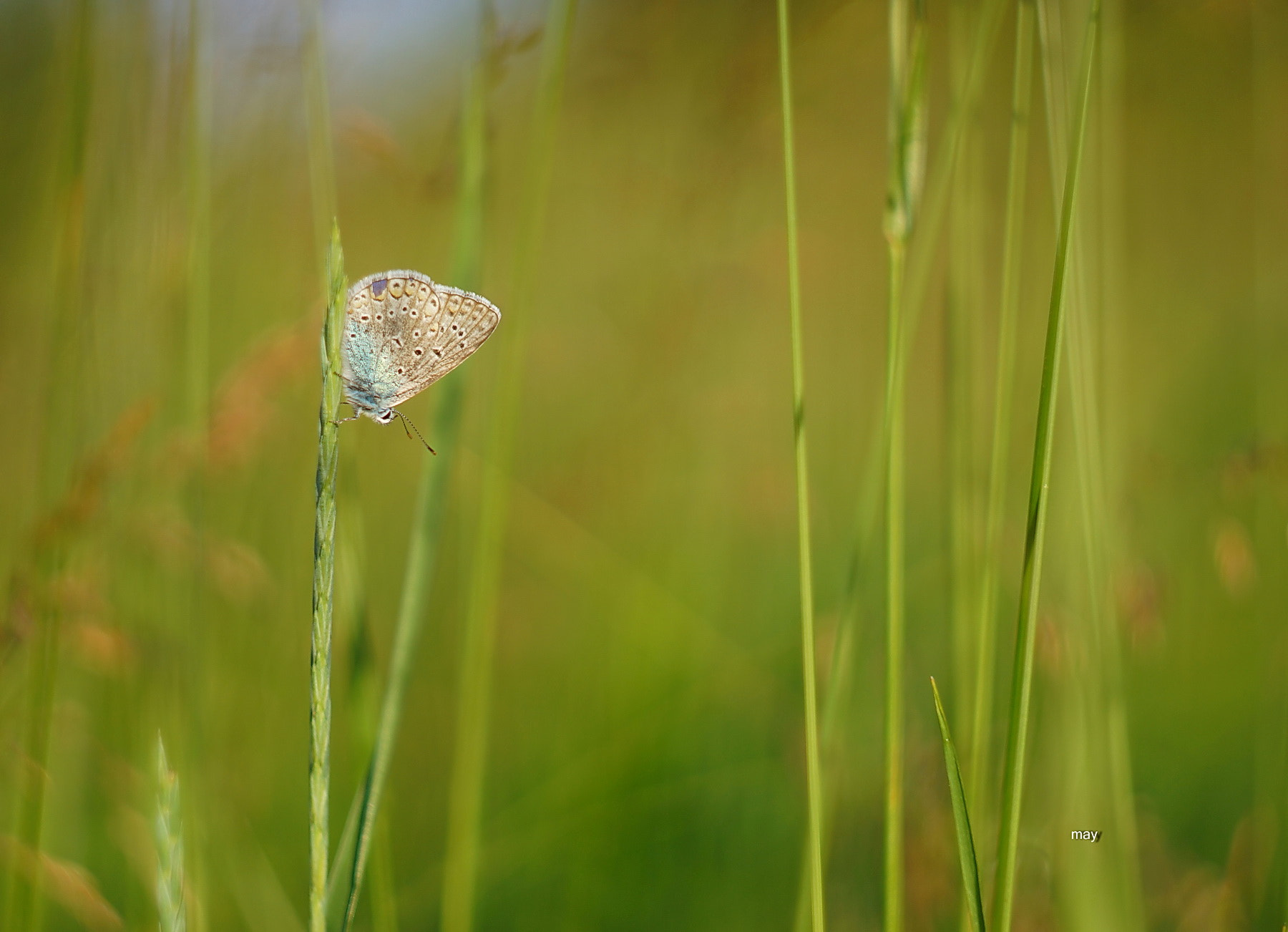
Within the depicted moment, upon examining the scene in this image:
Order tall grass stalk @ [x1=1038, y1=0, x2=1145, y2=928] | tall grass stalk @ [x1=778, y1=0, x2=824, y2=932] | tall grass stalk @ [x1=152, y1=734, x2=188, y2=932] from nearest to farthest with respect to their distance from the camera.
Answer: tall grass stalk @ [x1=152, y1=734, x2=188, y2=932] < tall grass stalk @ [x1=778, y1=0, x2=824, y2=932] < tall grass stalk @ [x1=1038, y1=0, x2=1145, y2=928]

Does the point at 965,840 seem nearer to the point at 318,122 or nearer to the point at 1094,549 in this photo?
the point at 1094,549

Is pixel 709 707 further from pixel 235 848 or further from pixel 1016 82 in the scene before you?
pixel 1016 82

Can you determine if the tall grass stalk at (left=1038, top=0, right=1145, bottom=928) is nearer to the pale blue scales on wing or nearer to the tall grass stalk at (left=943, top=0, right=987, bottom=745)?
the tall grass stalk at (left=943, top=0, right=987, bottom=745)

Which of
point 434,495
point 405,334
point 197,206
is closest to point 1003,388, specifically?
point 434,495

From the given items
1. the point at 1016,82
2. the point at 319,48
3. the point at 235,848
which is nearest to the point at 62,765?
the point at 235,848

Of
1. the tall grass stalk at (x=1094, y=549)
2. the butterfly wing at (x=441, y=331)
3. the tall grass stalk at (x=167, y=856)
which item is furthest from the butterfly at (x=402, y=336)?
the tall grass stalk at (x=1094, y=549)

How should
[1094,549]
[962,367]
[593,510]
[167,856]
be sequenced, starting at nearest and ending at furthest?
[167,856] → [1094,549] → [962,367] → [593,510]

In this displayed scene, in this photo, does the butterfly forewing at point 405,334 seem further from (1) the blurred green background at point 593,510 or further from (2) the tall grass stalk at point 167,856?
(2) the tall grass stalk at point 167,856

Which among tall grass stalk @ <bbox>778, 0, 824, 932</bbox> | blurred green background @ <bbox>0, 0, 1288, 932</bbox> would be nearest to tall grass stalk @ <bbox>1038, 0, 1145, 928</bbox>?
blurred green background @ <bbox>0, 0, 1288, 932</bbox>
